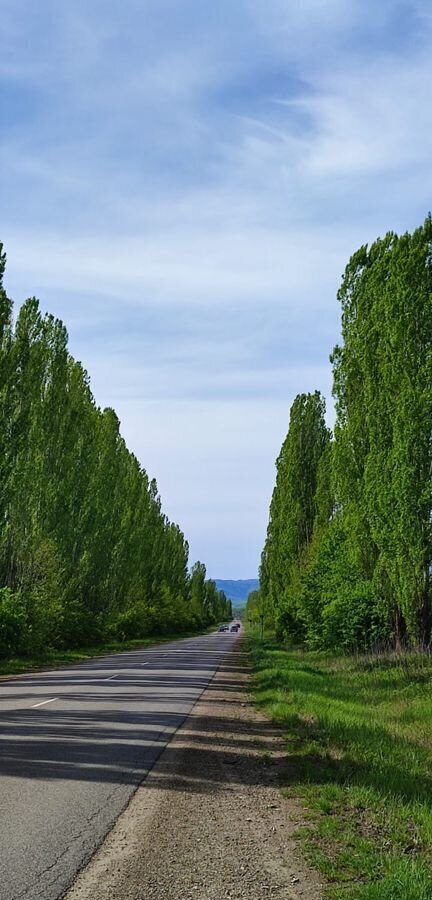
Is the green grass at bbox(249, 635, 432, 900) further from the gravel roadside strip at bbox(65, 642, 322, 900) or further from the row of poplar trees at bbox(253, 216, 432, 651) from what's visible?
the row of poplar trees at bbox(253, 216, 432, 651)

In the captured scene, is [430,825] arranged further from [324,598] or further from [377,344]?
[324,598]

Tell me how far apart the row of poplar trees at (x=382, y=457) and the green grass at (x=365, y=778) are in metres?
4.09

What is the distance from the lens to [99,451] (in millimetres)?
47625

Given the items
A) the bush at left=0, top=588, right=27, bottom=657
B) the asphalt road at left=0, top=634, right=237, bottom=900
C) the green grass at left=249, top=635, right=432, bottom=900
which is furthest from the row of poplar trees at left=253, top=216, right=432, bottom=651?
the bush at left=0, top=588, right=27, bottom=657

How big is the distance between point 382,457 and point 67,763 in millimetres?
17365

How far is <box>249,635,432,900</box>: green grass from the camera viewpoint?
5.74 meters

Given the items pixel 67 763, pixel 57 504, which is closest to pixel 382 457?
pixel 67 763

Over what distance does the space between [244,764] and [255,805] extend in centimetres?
248

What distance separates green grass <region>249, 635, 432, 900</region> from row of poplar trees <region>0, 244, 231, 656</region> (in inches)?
543

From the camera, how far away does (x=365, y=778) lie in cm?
897

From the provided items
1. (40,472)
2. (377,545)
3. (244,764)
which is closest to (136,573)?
(40,472)

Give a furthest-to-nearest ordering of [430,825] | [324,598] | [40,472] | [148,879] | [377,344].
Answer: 1. [40,472]
2. [324,598]
3. [377,344]
4. [430,825]
5. [148,879]

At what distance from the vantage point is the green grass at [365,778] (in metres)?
5.74

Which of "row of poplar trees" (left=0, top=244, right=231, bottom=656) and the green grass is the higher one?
"row of poplar trees" (left=0, top=244, right=231, bottom=656)
